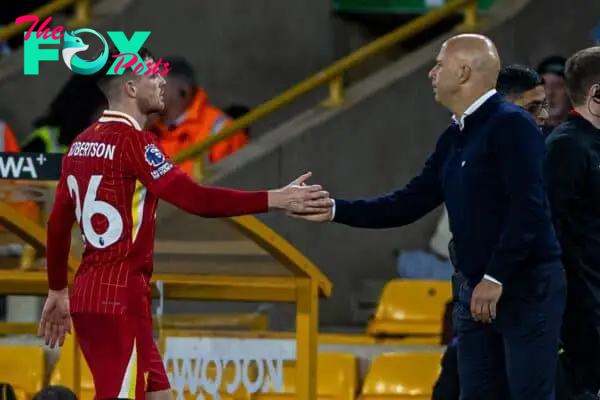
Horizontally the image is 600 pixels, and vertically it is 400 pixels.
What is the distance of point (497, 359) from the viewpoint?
19.9 ft

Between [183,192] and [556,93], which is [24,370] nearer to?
[183,192]

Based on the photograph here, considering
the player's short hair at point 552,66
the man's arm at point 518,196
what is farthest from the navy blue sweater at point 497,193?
the player's short hair at point 552,66

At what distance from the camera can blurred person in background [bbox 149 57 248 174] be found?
10414 millimetres

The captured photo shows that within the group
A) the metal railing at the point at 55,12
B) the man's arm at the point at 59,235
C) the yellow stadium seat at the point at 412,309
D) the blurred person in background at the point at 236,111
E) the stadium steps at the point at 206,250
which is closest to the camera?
the man's arm at the point at 59,235

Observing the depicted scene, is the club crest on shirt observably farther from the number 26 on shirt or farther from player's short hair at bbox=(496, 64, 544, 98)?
player's short hair at bbox=(496, 64, 544, 98)

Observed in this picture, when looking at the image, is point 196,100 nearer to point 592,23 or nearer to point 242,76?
point 242,76

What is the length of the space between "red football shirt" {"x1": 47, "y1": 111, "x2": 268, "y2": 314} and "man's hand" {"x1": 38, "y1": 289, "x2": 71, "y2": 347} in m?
0.29

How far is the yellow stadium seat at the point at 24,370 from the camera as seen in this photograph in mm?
7980

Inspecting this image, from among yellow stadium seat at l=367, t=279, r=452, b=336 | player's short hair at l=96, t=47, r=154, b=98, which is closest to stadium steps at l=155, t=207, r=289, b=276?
player's short hair at l=96, t=47, r=154, b=98

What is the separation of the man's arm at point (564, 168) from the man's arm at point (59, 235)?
186 cm

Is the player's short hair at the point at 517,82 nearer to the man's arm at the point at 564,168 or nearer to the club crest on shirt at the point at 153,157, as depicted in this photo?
the man's arm at the point at 564,168

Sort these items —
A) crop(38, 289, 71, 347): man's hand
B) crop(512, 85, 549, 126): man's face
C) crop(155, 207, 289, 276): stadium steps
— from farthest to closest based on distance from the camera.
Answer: crop(155, 207, 289, 276): stadium steps
crop(512, 85, 549, 126): man's face
crop(38, 289, 71, 347): man's hand

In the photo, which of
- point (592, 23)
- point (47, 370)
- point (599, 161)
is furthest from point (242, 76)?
point (599, 161)

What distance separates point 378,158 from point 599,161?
13.8ft
